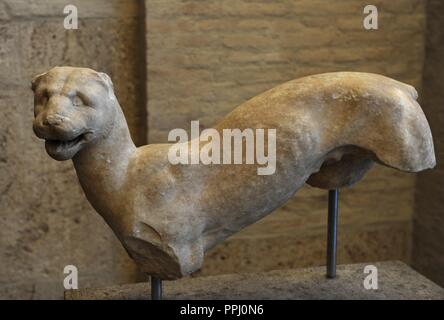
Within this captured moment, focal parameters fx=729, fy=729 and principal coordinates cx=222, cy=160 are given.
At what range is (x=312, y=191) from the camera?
2607mm

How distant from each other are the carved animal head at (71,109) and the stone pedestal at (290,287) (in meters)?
0.57

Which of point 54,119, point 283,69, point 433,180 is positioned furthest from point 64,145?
point 433,180

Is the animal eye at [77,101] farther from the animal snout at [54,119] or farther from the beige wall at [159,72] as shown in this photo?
the beige wall at [159,72]

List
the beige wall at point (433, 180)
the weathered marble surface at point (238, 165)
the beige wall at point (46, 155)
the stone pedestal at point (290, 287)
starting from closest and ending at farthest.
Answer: the weathered marble surface at point (238, 165), the stone pedestal at point (290, 287), the beige wall at point (46, 155), the beige wall at point (433, 180)

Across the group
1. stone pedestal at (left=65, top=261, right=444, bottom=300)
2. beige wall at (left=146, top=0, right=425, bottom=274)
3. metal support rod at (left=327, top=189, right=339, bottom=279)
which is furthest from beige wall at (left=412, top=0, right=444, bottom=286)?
metal support rod at (left=327, top=189, right=339, bottom=279)

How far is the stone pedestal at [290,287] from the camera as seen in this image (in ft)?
6.44

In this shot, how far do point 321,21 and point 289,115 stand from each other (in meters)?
0.93

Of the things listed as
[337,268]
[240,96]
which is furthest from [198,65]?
[337,268]

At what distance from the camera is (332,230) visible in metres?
2.05

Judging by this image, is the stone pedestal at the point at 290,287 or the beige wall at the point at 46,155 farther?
the beige wall at the point at 46,155

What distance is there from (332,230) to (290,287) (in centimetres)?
20

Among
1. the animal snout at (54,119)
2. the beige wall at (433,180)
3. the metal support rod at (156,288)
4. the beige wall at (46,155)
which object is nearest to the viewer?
the animal snout at (54,119)

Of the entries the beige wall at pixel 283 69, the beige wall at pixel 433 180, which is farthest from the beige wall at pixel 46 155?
the beige wall at pixel 433 180

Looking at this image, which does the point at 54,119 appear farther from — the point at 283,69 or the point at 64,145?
the point at 283,69
